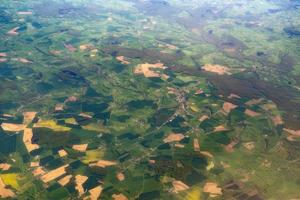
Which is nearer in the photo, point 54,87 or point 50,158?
point 50,158

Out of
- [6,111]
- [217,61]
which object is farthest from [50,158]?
[217,61]

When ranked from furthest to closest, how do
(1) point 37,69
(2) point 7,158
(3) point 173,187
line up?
(1) point 37,69 < (2) point 7,158 < (3) point 173,187

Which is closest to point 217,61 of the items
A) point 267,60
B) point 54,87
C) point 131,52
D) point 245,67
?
point 245,67

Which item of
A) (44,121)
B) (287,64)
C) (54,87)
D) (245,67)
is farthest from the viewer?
(287,64)

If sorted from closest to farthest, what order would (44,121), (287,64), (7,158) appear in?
(7,158) → (44,121) → (287,64)

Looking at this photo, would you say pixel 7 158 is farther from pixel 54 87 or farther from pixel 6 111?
pixel 54 87

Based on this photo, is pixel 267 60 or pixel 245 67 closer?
pixel 245 67

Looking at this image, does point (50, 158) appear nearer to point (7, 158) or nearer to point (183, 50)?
point (7, 158)

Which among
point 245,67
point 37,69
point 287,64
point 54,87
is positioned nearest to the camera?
point 54,87
